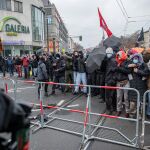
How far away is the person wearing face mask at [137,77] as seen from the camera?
263 inches

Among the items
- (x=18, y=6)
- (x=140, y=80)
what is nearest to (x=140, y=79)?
(x=140, y=80)

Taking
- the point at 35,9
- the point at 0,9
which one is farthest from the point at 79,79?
the point at 35,9

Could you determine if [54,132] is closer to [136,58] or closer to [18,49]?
[136,58]

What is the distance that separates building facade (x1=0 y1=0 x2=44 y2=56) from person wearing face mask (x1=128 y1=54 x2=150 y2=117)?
3759cm

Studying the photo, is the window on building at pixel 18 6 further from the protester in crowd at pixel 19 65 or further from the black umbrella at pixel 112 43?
the black umbrella at pixel 112 43

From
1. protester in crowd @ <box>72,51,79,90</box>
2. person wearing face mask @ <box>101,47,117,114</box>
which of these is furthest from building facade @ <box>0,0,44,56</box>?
person wearing face mask @ <box>101,47,117,114</box>

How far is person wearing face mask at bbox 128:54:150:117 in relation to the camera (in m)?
6.68

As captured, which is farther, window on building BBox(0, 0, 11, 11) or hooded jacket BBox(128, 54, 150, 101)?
window on building BBox(0, 0, 11, 11)

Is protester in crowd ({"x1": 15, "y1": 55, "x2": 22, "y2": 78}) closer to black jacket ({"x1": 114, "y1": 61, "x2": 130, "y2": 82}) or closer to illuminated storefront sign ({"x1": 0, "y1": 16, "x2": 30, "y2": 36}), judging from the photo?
black jacket ({"x1": 114, "y1": 61, "x2": 130, "y2": 82})

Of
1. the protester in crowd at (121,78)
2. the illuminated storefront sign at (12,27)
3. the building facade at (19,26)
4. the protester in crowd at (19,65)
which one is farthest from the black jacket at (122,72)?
the illuminated storefront sign at (12,27)

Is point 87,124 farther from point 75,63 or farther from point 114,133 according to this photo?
point 75,63

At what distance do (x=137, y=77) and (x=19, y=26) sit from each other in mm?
42306

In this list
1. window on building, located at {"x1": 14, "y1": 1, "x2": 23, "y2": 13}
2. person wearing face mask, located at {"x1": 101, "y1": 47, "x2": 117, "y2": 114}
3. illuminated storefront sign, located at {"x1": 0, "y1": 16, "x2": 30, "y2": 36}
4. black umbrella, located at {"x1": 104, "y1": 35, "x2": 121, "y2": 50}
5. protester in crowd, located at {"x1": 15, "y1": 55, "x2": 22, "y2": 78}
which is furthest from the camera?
window on building, located at {"x1": 14, "y1": 1, "x2": 23, "y2": 13}

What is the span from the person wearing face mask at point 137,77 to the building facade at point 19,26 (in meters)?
37.6
